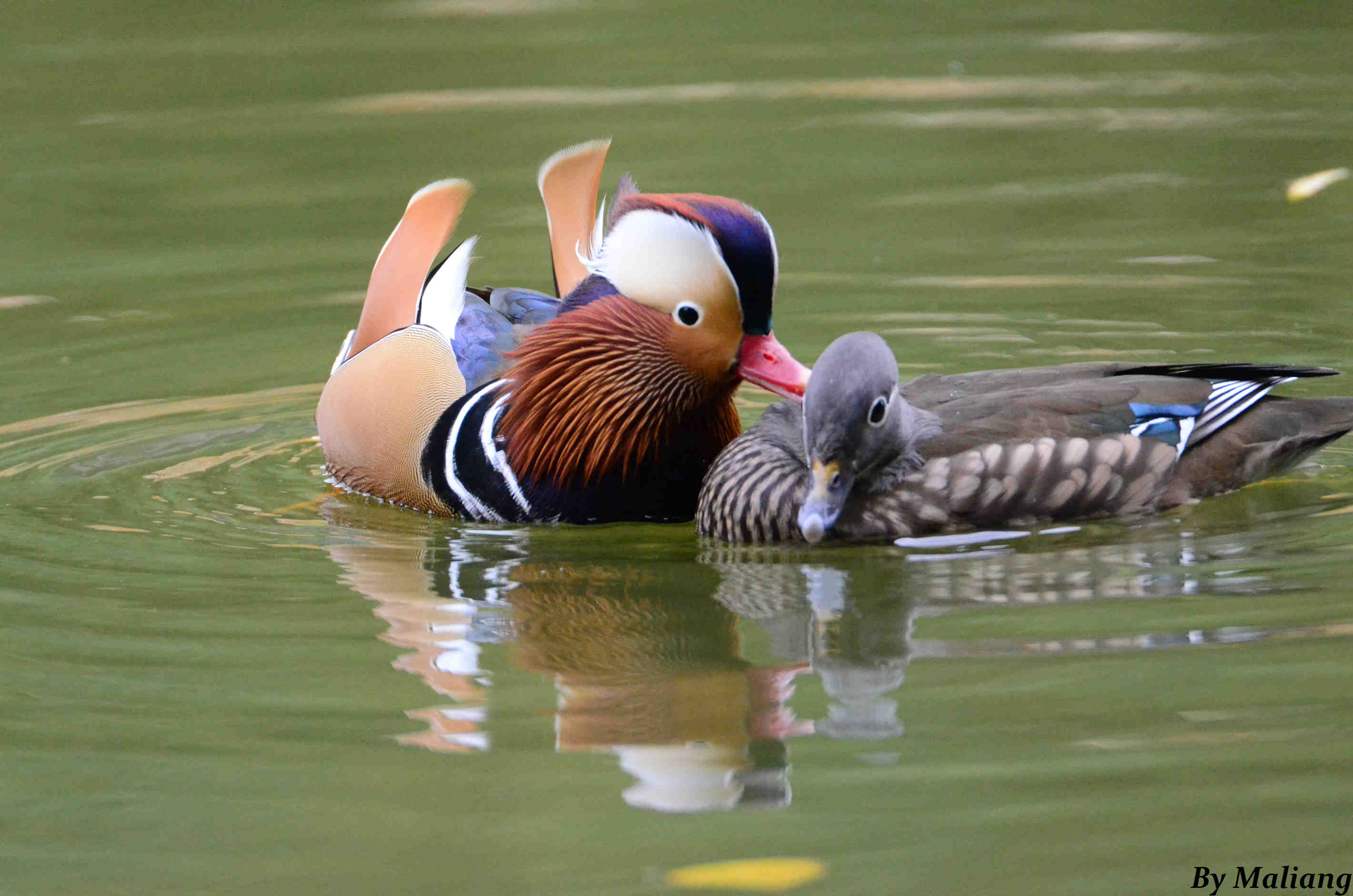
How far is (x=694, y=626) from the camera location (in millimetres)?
4879

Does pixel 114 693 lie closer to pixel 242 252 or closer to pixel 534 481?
pixel 534 481

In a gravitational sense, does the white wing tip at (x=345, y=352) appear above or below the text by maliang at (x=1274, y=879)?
above

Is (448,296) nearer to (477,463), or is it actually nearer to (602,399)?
(477,463)

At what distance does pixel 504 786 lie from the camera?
3.82 meters

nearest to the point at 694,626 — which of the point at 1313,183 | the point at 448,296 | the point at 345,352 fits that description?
the point at 448,296

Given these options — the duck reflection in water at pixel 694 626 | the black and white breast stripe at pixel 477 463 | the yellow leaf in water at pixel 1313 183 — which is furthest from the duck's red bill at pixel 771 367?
the yellow leaf in water at pixel 1313 183

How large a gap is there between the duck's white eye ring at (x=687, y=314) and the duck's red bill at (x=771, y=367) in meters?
0.15

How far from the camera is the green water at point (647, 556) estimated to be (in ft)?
12.0

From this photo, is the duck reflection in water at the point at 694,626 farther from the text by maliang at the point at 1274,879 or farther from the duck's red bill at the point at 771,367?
the text by maliang at the point at 1274,879

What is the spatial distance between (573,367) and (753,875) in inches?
103

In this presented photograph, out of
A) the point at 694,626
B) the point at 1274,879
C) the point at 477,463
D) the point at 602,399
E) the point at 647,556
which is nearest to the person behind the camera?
the point at 1274,879

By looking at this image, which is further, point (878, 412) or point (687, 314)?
point (687, 314)

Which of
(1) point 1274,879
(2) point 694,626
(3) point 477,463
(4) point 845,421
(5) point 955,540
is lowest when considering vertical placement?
(1) point 1274,879

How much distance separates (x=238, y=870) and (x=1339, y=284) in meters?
5.70
